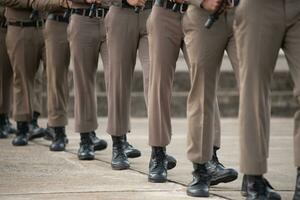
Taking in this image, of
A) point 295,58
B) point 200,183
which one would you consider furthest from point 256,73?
point 200,183

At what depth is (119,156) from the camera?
721 cm

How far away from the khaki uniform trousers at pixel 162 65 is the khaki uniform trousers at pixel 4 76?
3998 millimetres

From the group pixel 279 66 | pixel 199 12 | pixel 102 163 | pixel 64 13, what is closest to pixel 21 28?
pixel 64 13

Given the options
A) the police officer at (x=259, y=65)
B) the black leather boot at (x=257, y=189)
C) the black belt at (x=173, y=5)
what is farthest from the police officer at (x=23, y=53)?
the black leather boot at (x=257, y=189)

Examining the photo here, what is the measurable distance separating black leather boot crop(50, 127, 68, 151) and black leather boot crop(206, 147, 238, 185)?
2886 millimetres

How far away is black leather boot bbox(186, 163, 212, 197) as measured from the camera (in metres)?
5.66

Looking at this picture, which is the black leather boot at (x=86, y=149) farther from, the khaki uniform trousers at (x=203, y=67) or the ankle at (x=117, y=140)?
the khaki uniform trousers at (x=203, y=67)

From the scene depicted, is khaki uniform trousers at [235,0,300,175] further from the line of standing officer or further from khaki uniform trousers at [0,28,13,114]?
khaki uniform trousers at [0,28,13,114]

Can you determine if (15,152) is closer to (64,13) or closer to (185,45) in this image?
(64,13)

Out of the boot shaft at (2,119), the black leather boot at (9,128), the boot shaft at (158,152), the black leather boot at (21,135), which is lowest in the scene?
the black leather boot at (9,128)

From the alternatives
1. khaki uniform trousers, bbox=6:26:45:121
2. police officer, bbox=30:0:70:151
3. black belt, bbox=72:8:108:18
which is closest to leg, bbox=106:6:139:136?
black belt, bbox=72:8:108:18

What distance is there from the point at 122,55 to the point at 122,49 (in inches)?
2.0

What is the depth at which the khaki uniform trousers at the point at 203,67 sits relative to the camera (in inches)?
218

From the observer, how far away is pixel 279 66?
1412cm
